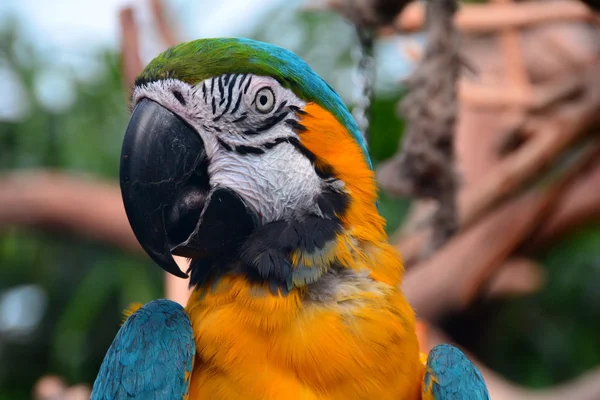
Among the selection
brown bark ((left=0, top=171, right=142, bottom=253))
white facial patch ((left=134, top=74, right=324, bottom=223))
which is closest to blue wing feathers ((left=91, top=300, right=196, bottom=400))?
white facial patch ((left=134, top=74, right=324, bottom=223))

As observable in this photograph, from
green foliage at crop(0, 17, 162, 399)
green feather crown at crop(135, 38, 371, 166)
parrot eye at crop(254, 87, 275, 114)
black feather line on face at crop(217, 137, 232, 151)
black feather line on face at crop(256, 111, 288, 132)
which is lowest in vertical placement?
green foliage at crop(0, 17, 162, 399)

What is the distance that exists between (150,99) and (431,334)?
2.40 meters

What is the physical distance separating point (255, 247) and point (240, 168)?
158 millimetres

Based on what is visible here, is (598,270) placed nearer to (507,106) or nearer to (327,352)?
(507,106)

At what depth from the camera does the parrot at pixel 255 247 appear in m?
1.26

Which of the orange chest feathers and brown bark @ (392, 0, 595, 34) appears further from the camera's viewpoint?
brown bark @ (392, 0, 595, 34)

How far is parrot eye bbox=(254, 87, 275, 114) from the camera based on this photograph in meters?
1.32

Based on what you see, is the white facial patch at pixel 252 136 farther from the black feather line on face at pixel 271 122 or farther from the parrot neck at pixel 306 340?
the parrot neck at pixel 306 340

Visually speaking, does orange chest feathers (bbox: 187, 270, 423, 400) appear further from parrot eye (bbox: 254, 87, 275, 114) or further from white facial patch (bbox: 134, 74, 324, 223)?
parrot eye (bbox: 254, 87, 275, 114)

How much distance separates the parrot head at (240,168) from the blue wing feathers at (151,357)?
0.11 metres

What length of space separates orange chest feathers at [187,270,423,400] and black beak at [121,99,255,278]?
0.11 m

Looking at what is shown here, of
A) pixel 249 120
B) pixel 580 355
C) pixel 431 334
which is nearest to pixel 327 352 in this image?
pixel 249 120

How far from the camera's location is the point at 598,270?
4457mm

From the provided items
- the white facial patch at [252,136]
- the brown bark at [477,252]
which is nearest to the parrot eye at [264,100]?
the white facial patch at [252,136]
